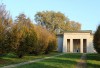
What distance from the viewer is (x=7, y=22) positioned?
2653 cm

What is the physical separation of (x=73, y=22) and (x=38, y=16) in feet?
47.4

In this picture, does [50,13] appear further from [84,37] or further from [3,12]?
[3,12]

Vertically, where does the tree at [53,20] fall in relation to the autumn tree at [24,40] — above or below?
above

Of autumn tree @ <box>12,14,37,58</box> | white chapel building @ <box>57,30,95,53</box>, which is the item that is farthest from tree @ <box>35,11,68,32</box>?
autumn tree @ <box>12,14,37,58</box>

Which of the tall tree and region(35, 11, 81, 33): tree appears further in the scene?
region(35, 11, 81, 33): tree

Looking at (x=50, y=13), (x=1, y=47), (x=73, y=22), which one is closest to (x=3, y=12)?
(x=1, y=47)

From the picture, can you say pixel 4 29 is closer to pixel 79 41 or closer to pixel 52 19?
pixel 79 41

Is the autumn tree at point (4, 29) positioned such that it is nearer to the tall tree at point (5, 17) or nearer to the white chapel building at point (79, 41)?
the tall tree at point (5, 17)

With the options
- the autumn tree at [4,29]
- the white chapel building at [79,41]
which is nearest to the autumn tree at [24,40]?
the autumn tree at [4,29]

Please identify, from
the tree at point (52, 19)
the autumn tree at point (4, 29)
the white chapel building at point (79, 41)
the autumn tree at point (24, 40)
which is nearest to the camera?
the autumn tree at point (4, 29)

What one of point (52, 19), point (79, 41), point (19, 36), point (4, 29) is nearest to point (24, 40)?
point (19, 36)

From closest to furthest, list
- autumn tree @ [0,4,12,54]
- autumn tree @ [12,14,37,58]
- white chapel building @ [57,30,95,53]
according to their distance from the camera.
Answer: autumn tree @ [0,4,12,54]
autumn tree @ [12,14,37,58]
white chapel building @ [57,30,95,53]

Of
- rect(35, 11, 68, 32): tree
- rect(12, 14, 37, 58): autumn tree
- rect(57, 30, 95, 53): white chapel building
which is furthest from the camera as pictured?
rect(35, 11, 68, 32): tree

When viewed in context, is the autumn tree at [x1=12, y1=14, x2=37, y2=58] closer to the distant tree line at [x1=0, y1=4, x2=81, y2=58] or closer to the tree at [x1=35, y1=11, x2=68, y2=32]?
the distant tree line at [x1=0, y1=4, x2=81, y2=58]
